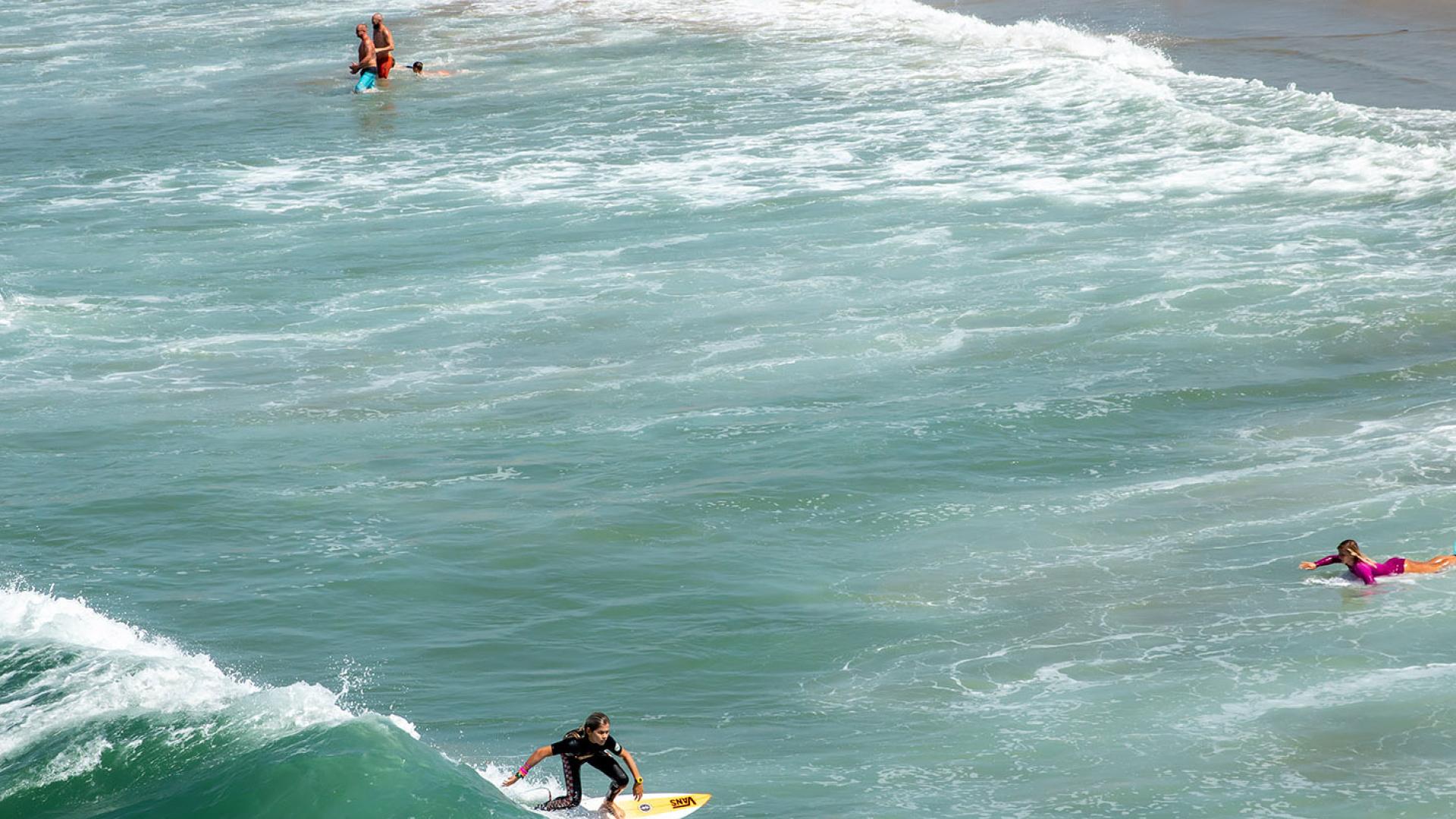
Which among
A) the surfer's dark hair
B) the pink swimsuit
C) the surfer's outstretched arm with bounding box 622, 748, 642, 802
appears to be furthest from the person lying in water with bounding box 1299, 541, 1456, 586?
the surfer's dark hair

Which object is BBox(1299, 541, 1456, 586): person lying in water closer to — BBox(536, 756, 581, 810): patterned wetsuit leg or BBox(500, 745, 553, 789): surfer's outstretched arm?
BBox(536, 756, 581, 810): patterned wetsuit leg

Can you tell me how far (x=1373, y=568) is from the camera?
13023mm

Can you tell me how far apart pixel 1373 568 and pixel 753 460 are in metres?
5.79

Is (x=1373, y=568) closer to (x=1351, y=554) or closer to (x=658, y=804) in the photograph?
(x=1351, y=554)

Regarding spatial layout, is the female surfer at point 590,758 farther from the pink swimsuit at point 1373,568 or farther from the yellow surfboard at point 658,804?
the pink swimsuit at point 1373,568

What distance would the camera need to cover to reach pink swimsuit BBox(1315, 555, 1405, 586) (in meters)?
13.0

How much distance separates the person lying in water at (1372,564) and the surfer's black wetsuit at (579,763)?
589 cm

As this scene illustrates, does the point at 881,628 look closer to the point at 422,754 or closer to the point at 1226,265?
the point at 422,754

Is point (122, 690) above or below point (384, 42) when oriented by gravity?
below

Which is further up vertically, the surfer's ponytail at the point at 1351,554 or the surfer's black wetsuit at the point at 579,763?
the surfer's ponytail at the point at 1351,554

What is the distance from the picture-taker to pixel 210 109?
120 feet

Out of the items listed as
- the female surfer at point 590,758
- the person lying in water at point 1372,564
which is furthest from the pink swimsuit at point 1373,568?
the female surfer at point 590,758

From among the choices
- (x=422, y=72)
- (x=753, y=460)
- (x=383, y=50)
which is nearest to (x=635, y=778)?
(x=753, y=460)

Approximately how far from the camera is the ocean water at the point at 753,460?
1108 centimetres
